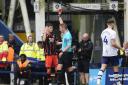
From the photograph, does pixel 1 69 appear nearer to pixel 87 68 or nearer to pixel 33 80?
pixel 33 80

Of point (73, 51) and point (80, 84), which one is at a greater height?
point (73, 51)

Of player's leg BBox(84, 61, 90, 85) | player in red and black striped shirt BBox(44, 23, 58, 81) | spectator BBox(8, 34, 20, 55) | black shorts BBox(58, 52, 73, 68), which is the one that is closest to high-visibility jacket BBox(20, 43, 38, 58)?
spectator BBox(8, 34, 20, 55)

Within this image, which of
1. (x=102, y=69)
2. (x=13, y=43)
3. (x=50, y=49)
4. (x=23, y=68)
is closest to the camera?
(x=102, y=69)

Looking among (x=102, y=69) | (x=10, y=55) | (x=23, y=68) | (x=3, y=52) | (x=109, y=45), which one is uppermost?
(x=109, y=45)

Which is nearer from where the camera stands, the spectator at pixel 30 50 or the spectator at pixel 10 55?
the spectator at pixel 10 55

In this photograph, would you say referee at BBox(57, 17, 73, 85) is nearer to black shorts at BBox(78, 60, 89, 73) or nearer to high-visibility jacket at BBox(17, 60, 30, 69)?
black shorts at BBox(78, 60, 89, 73)

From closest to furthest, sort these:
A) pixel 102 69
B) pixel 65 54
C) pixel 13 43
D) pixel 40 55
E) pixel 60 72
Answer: pixel 102 69, pixel 65 54, pixel 60 72, pixel 40 55, pixel 13 43

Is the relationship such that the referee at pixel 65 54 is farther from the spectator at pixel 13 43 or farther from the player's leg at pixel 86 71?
the spectator at pixel 13 43

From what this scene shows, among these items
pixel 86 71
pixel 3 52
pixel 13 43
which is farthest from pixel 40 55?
pixel 86 71

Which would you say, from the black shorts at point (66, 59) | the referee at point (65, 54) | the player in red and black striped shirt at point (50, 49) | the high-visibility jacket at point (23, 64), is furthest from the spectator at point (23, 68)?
the black shorts at point (66, 59)

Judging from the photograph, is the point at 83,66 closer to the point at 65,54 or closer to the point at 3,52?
the point at 65,54

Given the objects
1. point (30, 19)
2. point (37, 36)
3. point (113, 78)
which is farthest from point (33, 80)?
point (30, 19)

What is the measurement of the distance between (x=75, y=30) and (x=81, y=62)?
11131 mm

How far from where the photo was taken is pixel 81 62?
16875 millimetres
